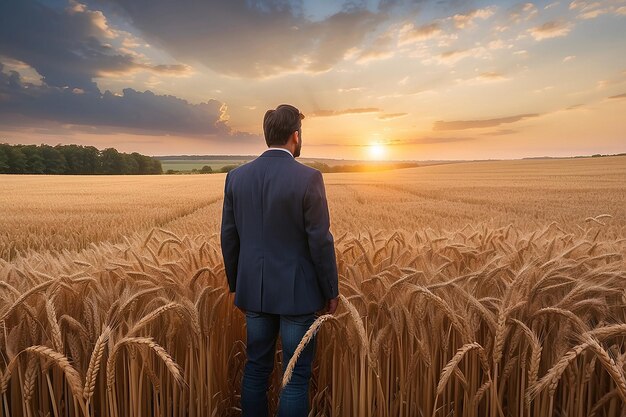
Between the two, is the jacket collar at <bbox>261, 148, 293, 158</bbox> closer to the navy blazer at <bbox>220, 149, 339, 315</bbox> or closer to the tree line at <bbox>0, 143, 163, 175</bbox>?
the navy blazer at <bbox>220, 149, 339, 315</bbox>

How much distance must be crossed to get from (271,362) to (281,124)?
1.46 m

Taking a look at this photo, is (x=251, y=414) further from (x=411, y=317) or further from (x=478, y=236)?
(x=478, y=236)

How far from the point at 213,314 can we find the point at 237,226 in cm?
56

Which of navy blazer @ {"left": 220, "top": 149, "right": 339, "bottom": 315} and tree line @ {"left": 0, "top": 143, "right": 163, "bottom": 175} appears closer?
navy blazer @ {"left": 220, "top": 149, "right": 339, "bottom": 315}

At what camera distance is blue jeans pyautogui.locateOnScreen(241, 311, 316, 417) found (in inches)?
95.5

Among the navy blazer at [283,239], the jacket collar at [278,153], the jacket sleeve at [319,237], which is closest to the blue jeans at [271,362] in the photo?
the navy blazer at [283,239]

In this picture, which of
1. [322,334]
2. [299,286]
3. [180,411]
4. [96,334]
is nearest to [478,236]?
[322,334]

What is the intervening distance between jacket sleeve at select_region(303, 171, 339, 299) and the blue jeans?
258 millimetres

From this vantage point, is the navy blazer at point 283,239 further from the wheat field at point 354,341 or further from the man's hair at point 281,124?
the wheat field at point 354,341

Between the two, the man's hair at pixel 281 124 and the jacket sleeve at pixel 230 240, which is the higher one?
the man's hair at pixel 281 124

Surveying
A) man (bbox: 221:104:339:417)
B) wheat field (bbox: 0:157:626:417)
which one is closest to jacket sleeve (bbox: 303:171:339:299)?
man (bbox: 221:104:339:417)

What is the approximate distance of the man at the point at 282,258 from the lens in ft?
8.10

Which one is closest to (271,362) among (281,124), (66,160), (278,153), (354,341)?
(354,341)

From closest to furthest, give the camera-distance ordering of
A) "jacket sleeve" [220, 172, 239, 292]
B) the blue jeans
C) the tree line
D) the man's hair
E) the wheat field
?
the wheat field, the blue jeans, the man's hair, "jacket sleeve" [220, 172, 239, 292], the tree line
